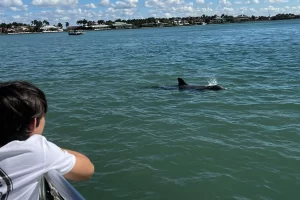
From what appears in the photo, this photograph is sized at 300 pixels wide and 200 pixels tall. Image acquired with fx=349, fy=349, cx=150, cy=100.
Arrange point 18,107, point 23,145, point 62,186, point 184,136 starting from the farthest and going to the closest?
point 184,136 < point 62,186 < point 23,145 < point 18,107

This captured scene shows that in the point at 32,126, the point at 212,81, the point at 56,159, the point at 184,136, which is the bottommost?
the point at 184,136

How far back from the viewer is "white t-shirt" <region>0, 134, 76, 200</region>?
265cm

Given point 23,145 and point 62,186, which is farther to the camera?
point 62,186

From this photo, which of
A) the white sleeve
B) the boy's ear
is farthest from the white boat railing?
the boy's ear

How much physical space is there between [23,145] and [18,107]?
1.04 ft

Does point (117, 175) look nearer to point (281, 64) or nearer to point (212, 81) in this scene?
point (212, 81)

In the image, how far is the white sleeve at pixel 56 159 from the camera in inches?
110

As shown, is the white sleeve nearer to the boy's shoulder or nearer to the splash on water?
the boy's shoulder

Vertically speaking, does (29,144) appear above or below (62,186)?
above

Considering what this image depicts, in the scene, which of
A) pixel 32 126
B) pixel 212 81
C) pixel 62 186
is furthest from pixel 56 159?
pixel 212 81

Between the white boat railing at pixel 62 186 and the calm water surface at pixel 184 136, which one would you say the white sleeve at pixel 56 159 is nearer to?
the white boat railing at pixel 62 186

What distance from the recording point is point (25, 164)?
2709 millimetres

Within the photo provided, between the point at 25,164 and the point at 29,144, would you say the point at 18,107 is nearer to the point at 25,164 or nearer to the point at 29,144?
the point at 29,144

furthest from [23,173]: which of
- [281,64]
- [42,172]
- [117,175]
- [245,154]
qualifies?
[281,64]
